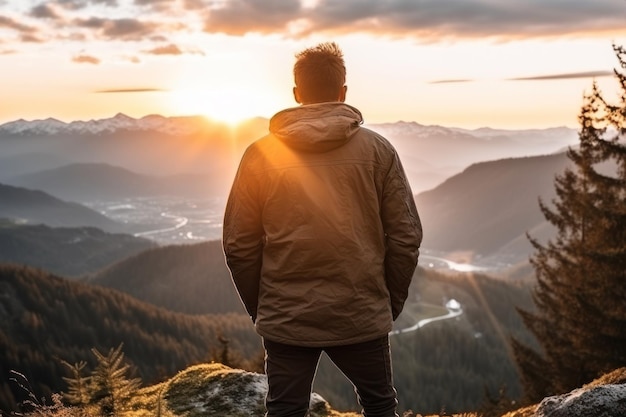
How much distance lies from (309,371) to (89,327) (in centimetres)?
14991

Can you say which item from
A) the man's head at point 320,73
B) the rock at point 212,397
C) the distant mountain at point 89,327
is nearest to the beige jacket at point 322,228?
the man's head at point 320,73

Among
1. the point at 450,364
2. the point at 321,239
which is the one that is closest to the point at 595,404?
the point at 321,239

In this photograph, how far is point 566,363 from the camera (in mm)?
19312

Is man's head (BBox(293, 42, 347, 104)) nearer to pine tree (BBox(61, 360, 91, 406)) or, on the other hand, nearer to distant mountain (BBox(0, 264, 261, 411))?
pine tree (BBox(61, 360, 91, 406))

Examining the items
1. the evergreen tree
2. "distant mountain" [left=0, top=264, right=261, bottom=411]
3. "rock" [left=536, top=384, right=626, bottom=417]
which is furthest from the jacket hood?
"distant mountain" [left=0, top=264, right=261, bottom=411]

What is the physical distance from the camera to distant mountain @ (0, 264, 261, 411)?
127 metres

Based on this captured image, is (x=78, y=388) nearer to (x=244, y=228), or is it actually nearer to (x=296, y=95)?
(x=244, y=228)

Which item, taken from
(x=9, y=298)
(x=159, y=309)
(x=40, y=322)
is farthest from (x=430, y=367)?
(x=9, y=298)

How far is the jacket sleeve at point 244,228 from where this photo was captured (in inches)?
163

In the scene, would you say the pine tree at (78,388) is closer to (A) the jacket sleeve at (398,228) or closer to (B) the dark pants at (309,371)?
(B) the dark pants at (309,371)

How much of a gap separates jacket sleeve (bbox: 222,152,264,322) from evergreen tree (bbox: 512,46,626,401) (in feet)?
44.6

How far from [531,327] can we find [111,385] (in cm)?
2090

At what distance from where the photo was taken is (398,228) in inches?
163

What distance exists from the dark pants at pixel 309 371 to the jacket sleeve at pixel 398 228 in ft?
1.81
